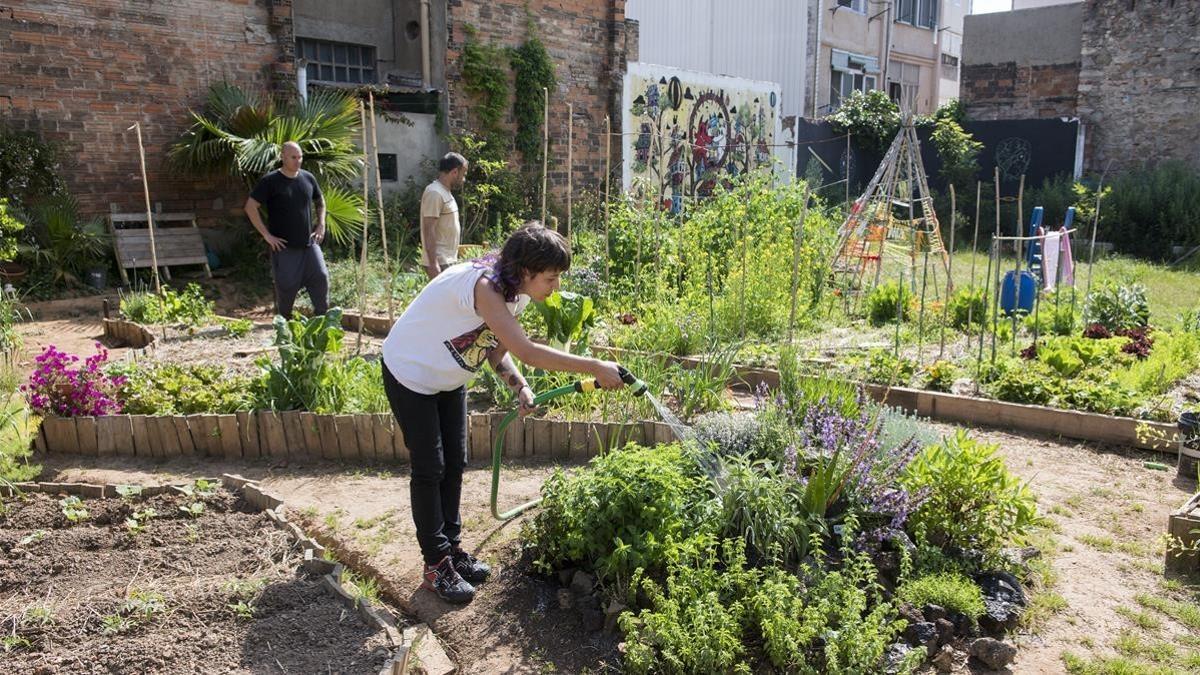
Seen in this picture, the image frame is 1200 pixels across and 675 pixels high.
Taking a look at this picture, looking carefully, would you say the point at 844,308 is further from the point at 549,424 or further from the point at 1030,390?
the point at 549,424

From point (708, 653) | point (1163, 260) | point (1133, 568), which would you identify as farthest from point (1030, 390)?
point (1163, 260)

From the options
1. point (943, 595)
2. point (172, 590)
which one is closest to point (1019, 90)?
point (943, 595)

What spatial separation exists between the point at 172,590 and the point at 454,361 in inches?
53.8

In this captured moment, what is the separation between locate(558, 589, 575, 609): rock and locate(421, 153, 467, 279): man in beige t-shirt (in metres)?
3.50

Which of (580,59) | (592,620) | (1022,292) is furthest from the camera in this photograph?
(580,59)

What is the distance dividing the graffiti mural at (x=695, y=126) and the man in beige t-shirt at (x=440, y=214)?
7503 mm

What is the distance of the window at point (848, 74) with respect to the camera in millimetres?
23467

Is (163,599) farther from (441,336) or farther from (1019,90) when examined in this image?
(1019,90)

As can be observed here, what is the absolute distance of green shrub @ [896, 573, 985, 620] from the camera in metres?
3.25

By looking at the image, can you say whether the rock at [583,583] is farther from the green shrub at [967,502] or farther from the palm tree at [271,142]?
the palm tree at [271,142]

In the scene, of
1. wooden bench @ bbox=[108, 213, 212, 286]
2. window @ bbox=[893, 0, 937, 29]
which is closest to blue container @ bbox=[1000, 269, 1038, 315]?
wooden bench @ bbox=[108, 213, 212, 286]

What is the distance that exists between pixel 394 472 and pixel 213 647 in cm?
185

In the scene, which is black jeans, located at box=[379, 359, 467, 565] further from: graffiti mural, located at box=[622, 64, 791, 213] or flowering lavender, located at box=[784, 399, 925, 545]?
graffiti mural, located at box=[622, 64, 791, 213]

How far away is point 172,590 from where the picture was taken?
3.32m
